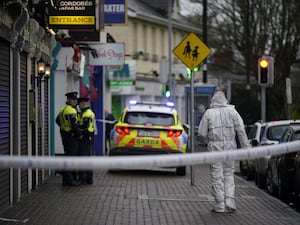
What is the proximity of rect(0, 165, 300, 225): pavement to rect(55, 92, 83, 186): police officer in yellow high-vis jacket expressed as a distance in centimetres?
25

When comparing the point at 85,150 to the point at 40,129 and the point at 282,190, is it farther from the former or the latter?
A: the point at 282,190

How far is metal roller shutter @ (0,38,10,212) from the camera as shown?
11.4 meters

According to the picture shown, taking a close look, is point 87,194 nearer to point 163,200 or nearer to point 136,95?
point 163,200

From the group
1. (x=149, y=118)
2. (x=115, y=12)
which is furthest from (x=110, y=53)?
(x=149, y=118)

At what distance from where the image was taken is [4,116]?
38.6 feet

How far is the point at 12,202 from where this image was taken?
12.3 m

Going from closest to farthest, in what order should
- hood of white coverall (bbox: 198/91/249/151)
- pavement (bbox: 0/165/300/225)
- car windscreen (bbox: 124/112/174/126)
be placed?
1. pavement (bbox: 0/165/300/225)
2. hood of white coverall (bbox: 198/91/249/151)
3. car windscreen (bbox: 124/112/174/126)

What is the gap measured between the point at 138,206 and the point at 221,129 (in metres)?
1.91

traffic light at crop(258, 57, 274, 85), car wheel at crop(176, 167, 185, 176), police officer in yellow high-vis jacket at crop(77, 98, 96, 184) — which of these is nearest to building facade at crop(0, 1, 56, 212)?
police officer in yellow high-vis jacket at crop(77, 98, 96, 184)

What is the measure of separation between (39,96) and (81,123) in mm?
1034

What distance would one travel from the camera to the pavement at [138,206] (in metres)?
10.9

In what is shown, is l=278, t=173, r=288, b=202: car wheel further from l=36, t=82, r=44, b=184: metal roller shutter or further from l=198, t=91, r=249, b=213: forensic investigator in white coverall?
l=36, t=82, r=44, b=184: metal roller shutter

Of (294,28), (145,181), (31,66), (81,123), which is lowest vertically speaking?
(145,181)

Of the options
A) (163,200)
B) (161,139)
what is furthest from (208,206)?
(161,139)
